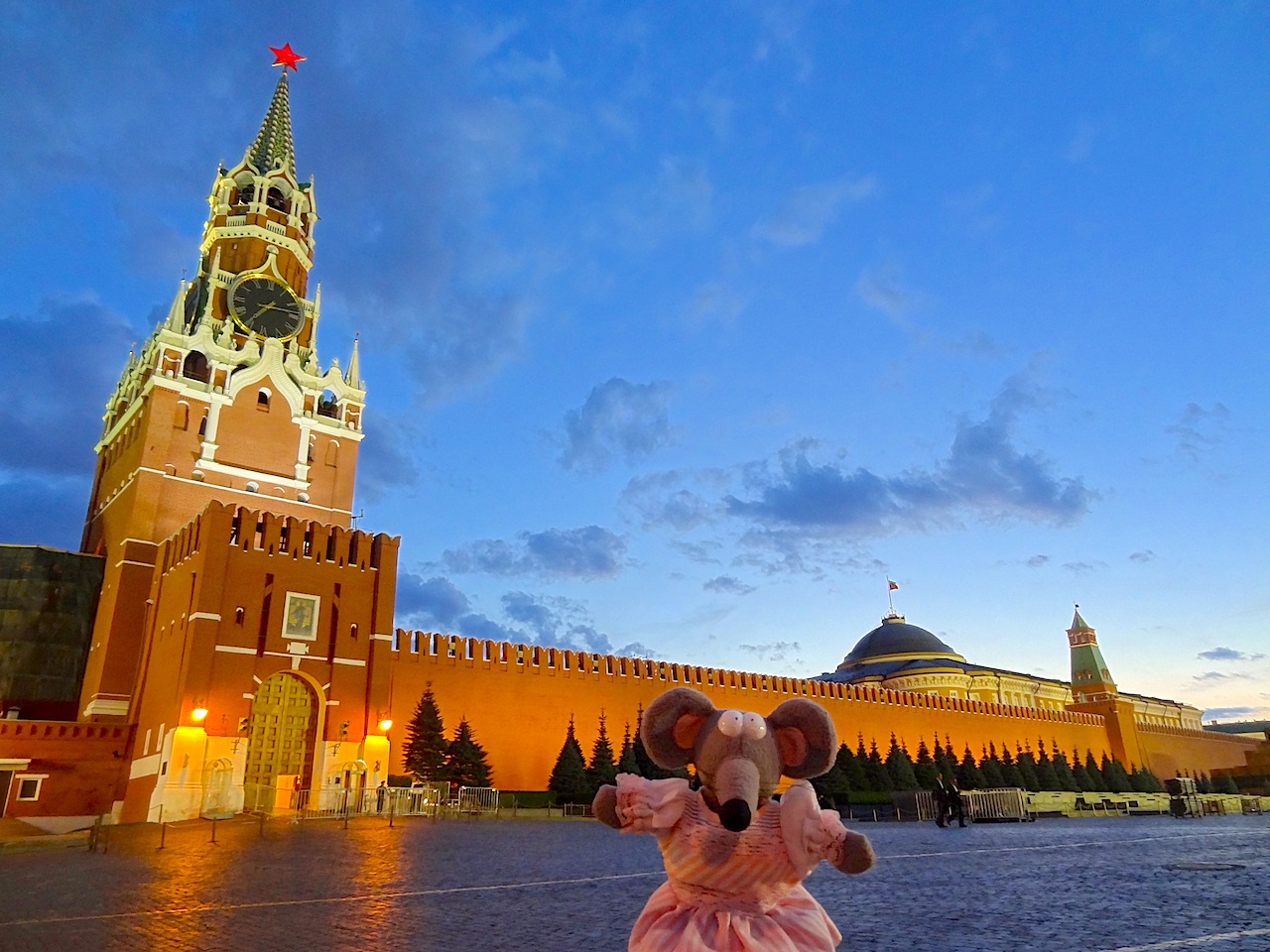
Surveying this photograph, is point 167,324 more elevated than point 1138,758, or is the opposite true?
point 167,324

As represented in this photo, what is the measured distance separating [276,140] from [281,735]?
25.3 metres

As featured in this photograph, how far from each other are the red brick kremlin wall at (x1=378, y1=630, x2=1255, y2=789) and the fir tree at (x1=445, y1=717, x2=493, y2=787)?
1349 mm

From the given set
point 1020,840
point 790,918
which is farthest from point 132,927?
point 1020,840

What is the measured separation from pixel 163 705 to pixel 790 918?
20.4m

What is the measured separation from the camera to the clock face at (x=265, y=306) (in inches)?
1154

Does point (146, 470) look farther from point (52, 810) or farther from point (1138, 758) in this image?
point (1138, 758)

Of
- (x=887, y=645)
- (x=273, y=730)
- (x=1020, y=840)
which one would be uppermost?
(x=887, y=645)

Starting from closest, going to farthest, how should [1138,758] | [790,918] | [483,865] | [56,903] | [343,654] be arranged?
[790,918] < [56,903] < [483,865] < [343,654] < [1138,758]

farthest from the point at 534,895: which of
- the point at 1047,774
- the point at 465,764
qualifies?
the point at 1047,774

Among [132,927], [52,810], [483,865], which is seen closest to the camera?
[132,927]

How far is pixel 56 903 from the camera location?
6.91m

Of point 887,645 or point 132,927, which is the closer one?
point 132,927


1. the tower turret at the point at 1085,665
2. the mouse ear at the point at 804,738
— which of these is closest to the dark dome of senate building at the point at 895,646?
the tower turret at the point at 1085,665

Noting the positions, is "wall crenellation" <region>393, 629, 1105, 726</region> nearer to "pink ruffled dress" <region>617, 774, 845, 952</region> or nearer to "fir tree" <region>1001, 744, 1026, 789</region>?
"fir tree" <region>1001, 744, 1026, 789</region>
